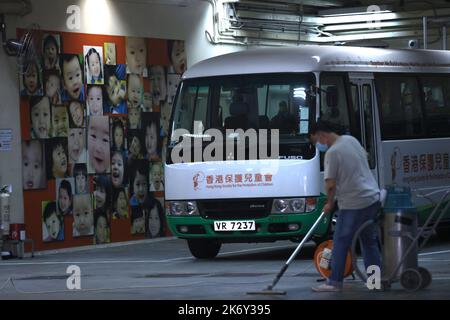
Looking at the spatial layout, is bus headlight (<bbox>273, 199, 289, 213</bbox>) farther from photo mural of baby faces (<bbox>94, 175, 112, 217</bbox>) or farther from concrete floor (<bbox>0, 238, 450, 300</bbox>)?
photo mural of baby faces (<bbox>94, 175, 112, 217</bbox>)

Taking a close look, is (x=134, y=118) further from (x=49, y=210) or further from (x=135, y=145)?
(x=49, y=210)

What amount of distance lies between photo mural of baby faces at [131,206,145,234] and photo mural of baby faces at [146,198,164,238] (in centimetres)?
20

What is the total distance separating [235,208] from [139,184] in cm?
687

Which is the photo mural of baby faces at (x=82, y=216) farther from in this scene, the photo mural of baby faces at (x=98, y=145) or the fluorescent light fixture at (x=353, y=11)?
the fluorescent light fixture at (x=353, y=11)

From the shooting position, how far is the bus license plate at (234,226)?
18531mm

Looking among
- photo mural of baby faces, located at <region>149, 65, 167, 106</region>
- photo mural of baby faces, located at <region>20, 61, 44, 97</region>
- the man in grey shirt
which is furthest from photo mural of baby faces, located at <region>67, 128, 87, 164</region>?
the man in grey shirt

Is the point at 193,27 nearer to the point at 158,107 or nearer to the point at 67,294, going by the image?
the point at 158,107

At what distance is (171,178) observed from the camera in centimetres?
1933

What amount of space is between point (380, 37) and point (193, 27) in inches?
226

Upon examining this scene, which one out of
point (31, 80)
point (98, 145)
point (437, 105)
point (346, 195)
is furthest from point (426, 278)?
point (98, 145)

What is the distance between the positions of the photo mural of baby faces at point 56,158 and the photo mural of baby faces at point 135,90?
2.14 meters

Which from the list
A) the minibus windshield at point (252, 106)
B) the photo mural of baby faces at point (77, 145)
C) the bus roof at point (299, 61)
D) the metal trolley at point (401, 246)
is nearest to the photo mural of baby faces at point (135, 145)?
the photo mural of baby faces at point (77, 145)

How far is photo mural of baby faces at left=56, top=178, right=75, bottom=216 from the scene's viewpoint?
23188 mm
